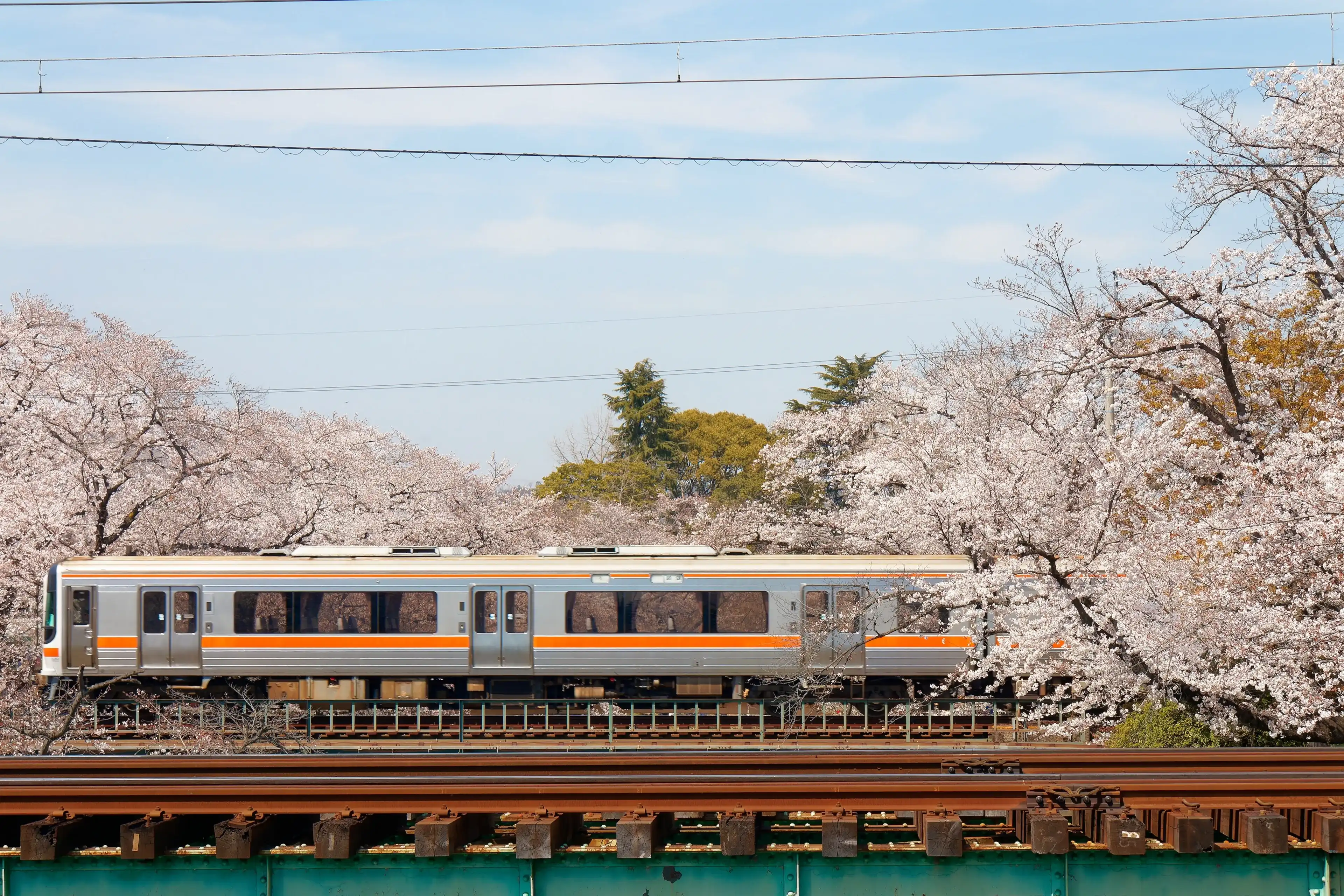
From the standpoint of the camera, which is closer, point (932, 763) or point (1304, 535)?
point (932, 763)

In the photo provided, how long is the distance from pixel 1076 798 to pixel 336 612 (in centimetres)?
1464

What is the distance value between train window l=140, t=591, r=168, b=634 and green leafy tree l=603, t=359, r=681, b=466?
40302 mm

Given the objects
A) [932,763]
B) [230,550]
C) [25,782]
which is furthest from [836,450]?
[25,782]

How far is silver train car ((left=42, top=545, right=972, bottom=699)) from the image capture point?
60.4 feet

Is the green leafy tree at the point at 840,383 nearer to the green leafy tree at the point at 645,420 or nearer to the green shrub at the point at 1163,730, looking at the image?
the green leafy tree at the point at 645,420

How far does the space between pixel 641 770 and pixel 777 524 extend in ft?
90.0

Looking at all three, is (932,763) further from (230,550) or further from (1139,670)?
(230,550)

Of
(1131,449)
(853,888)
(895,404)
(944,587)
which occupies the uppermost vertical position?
(895,404)

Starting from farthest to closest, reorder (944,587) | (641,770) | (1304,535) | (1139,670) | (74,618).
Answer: (74,618) < (944,587) < (1139,670) < (1304,535) < (641,770)

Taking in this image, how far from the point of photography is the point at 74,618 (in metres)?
18.5

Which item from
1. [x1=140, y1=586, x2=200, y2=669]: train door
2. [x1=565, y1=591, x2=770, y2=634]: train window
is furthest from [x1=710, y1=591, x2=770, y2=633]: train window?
[x1=140, y1=586, x2=200, y2=669]: train door

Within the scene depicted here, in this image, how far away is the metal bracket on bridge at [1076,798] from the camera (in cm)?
608

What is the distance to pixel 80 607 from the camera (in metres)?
18.5

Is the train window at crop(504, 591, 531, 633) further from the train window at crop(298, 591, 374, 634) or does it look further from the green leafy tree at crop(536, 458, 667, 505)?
the green leafy tree at crop(536, 458, 667, 505)
